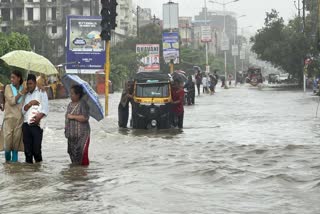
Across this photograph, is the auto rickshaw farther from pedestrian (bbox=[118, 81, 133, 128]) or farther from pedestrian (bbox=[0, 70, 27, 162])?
pedestrian (bbox=[0, 70, 27, 162])

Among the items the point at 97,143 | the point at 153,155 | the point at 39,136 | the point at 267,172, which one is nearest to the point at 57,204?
the point at 39,136

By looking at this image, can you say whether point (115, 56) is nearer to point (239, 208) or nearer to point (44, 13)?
point (44, 13)

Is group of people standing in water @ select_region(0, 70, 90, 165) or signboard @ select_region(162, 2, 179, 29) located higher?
signboard @ select_region(162, 2, 179, 29)

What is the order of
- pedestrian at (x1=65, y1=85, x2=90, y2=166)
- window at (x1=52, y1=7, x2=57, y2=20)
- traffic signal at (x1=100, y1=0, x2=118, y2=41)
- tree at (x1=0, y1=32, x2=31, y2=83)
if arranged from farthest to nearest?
window at (x1=52, y1=7, x2=57, y2=20), tree at (x1=0, y1=32, x2=31, y2=83), traffic signal at (x1=100, y1=0, x2=118, y2=41), pedestrian at (x1=65, y1=85, x2=90, y2=166)

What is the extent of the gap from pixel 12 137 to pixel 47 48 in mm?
80119

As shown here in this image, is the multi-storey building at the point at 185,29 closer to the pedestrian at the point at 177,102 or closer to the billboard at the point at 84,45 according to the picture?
the billboard at the point at 84,45

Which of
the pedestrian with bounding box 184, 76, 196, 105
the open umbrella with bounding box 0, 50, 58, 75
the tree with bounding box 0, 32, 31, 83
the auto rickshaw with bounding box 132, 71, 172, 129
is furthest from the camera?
the tree with bounding box 0, 32, 31, 83

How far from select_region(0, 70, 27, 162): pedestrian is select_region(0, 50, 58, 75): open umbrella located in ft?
2.54

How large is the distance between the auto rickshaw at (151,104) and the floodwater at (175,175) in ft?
3.53

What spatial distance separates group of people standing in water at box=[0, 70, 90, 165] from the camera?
10531 mm

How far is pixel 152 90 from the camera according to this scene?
62.0 feet

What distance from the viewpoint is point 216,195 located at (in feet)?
27.2

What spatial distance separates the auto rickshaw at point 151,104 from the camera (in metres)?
18.7

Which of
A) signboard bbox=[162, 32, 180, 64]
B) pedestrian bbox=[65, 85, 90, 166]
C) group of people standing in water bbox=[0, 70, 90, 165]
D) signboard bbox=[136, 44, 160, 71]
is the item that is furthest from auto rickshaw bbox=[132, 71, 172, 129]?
signboard bbox=[136, 44, 160, 71]
